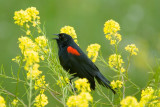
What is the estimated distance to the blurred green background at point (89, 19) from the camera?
18.7 feet

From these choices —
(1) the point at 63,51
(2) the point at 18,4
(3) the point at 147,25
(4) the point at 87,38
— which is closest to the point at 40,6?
(2) the point at 18,4

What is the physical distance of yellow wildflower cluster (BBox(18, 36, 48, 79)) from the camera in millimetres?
1724

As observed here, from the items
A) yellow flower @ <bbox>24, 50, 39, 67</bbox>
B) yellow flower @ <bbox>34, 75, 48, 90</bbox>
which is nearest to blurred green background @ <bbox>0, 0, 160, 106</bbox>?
yellow flower @ <bbox>34, 75, 48, 90</bbox>

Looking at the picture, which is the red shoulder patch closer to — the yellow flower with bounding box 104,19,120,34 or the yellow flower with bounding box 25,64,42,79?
the yellow flower with bounding box 104,19,120,34

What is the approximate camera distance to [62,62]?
3.63 meters

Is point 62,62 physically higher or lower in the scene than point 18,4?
lower

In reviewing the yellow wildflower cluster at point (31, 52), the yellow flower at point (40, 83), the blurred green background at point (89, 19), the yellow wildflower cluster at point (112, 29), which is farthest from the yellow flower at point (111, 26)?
the blurred green background at point (89, 19)

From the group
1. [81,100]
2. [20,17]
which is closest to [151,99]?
[81,100]

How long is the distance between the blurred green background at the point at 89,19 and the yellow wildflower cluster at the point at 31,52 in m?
2.96

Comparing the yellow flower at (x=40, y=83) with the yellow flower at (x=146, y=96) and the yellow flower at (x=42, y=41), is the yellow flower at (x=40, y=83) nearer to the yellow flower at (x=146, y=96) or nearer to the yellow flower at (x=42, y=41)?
the yellow flower at (x=42, y=41)

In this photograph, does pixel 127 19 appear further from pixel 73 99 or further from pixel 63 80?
pixel 73 99

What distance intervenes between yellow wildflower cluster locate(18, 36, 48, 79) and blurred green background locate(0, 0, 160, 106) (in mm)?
2961

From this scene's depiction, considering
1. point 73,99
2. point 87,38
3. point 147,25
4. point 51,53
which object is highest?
point 147,25

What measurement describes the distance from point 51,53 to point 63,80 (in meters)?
0.28
